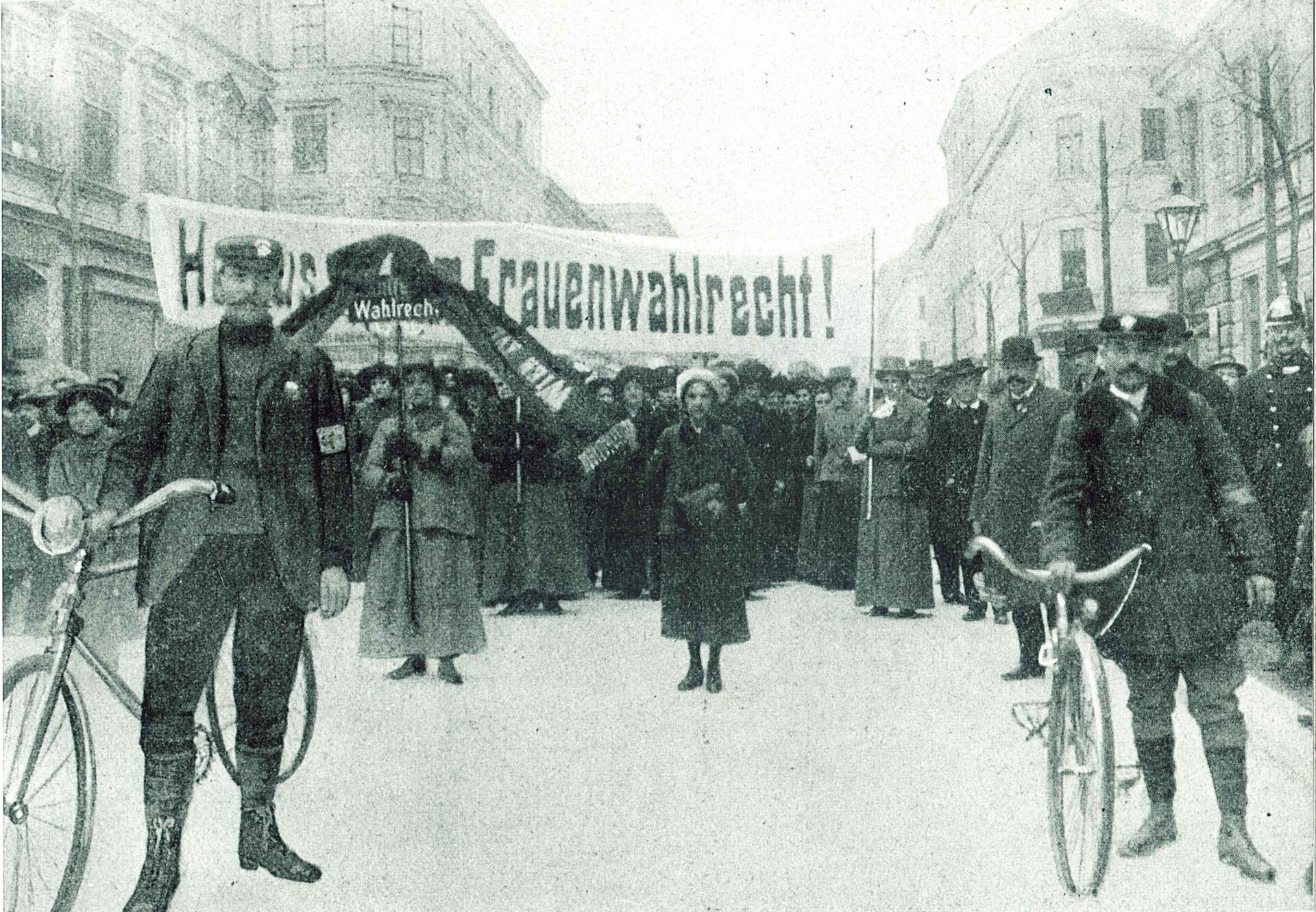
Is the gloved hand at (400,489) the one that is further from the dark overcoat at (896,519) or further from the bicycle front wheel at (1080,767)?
the bicycle front wheel at (1080,767)

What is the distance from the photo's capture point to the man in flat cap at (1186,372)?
368cm

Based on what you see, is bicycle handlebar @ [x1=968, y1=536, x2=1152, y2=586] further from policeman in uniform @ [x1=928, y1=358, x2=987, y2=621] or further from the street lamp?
policeman in uniform @ [x1=928, y1=358, x2=987, y2=621]

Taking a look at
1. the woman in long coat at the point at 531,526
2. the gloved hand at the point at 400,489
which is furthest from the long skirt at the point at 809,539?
the gloved hand at the point at 400,489

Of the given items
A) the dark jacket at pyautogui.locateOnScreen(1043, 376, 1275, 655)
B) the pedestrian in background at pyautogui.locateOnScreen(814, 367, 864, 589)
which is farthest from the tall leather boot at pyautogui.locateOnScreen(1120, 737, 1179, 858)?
the pedestrian in background at pyautogui.locateOnScreen(814, 367, 864, 589)

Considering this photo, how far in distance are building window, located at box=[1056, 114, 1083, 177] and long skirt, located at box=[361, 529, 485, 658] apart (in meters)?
2.93

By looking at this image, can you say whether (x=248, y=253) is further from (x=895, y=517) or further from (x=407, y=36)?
(x=895, y=517)

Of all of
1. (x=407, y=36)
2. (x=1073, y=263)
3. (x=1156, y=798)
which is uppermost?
(x=407, y=36)

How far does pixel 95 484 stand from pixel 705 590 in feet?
8.01

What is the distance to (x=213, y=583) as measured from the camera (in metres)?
3.28

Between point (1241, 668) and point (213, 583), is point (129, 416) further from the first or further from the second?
point (1241, 668)

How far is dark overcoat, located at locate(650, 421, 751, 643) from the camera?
525 cm

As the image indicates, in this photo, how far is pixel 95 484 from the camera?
164 inches

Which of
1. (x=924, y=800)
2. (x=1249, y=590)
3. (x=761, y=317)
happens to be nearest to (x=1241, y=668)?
(x=1249, y=590)

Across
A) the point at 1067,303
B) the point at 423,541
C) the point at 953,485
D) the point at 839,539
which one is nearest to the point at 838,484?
the point at 839,539
